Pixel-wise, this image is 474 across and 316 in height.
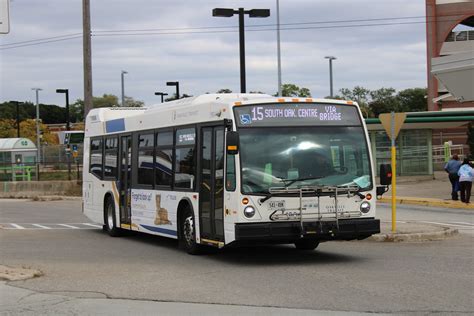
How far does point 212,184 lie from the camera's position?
42.0 feet

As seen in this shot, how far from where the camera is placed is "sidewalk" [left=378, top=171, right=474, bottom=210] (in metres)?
27.1

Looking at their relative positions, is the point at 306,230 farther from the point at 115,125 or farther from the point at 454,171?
the point at 454,171

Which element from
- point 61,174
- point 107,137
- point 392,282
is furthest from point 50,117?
point 392,282

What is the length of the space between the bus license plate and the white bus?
2cm

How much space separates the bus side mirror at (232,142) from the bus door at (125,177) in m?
5.59

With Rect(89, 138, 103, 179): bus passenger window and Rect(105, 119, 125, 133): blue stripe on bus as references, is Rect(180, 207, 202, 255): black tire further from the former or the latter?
Rect(89, 138, 103, 179): bus passenger window

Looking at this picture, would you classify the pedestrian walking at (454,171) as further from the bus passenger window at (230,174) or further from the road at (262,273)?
the bus passenger window at (230,174)

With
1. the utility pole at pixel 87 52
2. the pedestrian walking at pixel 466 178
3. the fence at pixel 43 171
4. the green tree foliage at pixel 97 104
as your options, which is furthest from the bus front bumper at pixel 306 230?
the green tree foliage at pixel 97 104

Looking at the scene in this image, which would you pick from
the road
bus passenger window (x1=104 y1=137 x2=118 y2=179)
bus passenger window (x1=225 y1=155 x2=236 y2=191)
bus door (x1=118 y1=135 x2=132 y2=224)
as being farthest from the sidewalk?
bus passenger window (x1=225 y1=155 x2=236 y2=191)

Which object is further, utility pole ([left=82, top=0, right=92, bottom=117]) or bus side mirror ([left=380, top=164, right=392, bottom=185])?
utility pole ([left=82, top=0, right=92, bottom=117])

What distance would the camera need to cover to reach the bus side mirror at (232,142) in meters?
11.8

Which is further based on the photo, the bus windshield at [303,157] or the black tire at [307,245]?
the black tire at [307,245]

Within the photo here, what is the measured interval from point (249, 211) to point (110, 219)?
7.45 metres

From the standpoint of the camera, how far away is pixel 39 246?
15.8 m
